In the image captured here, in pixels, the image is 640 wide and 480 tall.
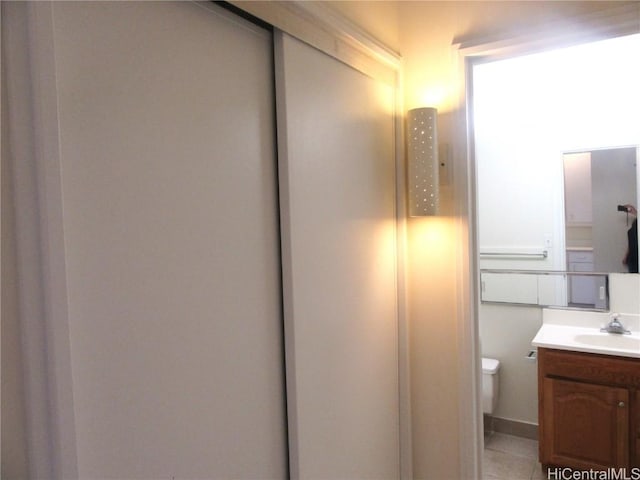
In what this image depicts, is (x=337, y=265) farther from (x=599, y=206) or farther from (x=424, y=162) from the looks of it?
(x=599, y=206)

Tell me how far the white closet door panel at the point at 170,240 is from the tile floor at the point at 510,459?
1.94 metres

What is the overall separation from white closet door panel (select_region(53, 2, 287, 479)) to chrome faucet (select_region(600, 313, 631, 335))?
215cm

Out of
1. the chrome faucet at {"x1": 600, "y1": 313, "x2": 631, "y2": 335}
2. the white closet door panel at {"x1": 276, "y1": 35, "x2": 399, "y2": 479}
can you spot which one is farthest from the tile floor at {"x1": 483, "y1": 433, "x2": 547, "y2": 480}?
the white closet door panel at {"x1": 276, "y1": 35, "x2": 399, "y2": 479}

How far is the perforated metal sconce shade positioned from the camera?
1.62 metres

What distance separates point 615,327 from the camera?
2408 mm

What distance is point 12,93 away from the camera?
2.15 ft

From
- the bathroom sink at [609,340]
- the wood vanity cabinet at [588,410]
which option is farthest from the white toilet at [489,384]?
Result: the bathroom sink at [609,340]

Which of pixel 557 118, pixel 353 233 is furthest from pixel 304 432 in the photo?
pixel 557 118

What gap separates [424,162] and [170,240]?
1.07 metres

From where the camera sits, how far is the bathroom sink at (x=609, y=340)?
2299 mm

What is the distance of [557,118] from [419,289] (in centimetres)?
173

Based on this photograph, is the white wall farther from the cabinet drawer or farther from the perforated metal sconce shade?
the perforated metal sconce shade

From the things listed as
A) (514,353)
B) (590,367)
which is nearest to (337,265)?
(590,367)

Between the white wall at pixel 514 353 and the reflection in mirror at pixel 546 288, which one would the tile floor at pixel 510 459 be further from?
the reflection in mirror at pixel 546 288
